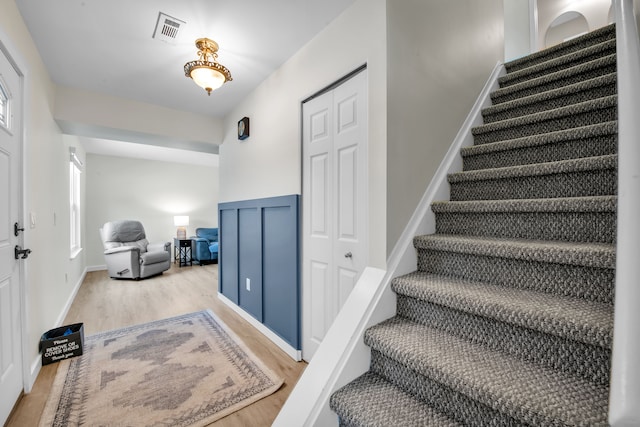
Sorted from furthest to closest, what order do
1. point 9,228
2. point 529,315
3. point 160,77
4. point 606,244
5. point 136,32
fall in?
Result: point 160,77, point 136,32, point 9,228, point 606,244, point 529,315

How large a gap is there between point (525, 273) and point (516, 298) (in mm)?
168

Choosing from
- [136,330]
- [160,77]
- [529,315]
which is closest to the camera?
[529,315]

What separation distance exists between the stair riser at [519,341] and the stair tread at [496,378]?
0.09ft

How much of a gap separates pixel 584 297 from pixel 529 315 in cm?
28

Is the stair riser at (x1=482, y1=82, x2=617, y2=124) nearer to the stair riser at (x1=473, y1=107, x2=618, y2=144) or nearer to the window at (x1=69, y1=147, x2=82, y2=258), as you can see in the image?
the stair riser at (x1=473, y1=107, x2=618, y2=144)

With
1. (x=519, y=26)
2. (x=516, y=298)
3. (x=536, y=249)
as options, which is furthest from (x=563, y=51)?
(x=516, y=298)

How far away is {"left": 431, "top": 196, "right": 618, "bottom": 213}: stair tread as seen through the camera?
109 cm

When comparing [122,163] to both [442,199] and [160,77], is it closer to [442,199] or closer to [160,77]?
[160,77]

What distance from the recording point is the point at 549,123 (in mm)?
1660

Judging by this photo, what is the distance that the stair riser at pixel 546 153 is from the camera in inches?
53.3

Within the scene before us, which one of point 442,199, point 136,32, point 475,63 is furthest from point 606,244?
point 136,32

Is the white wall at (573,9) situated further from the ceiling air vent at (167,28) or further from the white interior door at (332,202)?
the ceiling air vent at (167,28)

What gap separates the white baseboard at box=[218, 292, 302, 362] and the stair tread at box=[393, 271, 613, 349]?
4.41ft

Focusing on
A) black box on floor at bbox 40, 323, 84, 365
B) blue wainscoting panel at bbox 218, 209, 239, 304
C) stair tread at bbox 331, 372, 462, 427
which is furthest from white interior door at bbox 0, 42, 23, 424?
stair tread at bbox 331, 372, 462, 427
